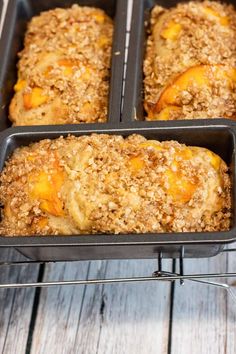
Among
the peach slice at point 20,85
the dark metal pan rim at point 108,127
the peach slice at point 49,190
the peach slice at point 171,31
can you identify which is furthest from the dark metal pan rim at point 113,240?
the peach slice at point 171,31

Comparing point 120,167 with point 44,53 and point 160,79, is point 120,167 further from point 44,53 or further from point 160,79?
point 44,53

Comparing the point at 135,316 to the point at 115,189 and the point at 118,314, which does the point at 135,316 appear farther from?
the point at 115,189

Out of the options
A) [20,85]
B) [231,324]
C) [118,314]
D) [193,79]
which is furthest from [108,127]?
[231,324]

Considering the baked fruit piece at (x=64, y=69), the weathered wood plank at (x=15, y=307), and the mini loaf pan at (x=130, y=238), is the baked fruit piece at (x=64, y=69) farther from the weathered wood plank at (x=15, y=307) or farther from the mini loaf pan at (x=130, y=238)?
the weathered wood plank at (x=15, y=307)

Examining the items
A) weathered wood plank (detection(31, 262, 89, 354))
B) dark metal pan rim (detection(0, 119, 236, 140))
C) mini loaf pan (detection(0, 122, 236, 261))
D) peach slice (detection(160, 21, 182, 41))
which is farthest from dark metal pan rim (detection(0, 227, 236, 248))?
peach slice (detection(160, 21, 182, 41))

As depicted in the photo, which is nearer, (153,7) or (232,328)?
(232,328)

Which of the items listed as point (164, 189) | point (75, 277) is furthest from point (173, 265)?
point (164, 189)
